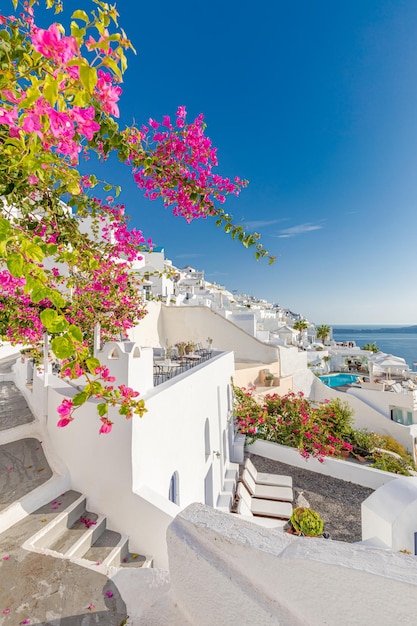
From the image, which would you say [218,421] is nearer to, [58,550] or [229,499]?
[229,499]

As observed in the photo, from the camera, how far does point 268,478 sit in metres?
10.5

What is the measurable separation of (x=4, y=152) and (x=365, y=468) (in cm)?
1339

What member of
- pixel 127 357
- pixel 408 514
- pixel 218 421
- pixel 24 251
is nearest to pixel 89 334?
pixel 127 357

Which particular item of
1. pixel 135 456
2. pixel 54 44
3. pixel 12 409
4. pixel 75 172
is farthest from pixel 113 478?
pixel 12 409

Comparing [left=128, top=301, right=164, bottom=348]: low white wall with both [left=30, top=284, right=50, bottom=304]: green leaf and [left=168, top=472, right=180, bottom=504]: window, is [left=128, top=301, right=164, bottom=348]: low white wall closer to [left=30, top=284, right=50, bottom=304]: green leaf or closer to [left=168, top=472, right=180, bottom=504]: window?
[left=168, top=472, right=180, bottom=504]: window

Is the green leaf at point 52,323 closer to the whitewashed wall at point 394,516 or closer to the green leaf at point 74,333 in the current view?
the green leaf at point 74,333

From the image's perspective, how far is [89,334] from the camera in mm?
6785

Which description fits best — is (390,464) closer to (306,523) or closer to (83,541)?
(306,523)

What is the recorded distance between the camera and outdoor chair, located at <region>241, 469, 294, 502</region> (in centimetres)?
932

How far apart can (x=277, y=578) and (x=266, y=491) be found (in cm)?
971

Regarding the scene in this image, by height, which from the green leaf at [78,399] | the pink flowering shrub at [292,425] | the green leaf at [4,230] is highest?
the green leaf at [4,230]

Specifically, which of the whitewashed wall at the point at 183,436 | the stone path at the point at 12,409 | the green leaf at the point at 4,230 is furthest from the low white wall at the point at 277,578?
the stone path at the point at 12,409

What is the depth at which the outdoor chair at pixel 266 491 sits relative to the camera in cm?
932

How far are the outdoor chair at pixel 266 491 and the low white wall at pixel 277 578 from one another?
9005mm
